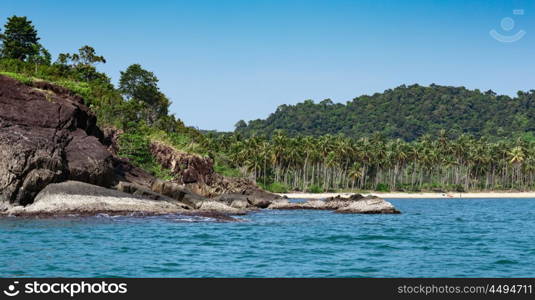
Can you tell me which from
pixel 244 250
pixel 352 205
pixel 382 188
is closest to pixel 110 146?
pixel 352 205

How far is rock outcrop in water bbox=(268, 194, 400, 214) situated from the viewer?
2494 inches

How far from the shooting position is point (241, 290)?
55.7ft

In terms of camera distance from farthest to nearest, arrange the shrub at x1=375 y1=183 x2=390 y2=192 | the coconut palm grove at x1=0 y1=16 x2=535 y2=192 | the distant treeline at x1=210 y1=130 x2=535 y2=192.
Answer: the shrub at x1=375 y1=183 x2=390 y2=192, the distant treeline at x1=210 y1=130 x2=535 y2=192, the coconut palm grove at x1=0 y1=16 x2=535 y2=192

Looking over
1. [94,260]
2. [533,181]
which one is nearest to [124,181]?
[94,260]

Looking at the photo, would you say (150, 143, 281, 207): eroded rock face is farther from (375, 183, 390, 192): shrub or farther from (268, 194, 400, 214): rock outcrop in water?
(375, 183, 390, 192): shrub

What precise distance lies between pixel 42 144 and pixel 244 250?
921 inches

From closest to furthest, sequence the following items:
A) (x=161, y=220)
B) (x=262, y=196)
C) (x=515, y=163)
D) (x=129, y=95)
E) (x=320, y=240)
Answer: (x=320, y=240) → (x=161, y=220) → (x=262, y=196) → (x=129, y=95) → (x=515, y=163)

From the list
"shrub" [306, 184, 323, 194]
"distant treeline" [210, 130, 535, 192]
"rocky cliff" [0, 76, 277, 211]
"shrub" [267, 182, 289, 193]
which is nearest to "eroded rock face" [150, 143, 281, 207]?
"rocky cliff" [0, 76, 277, 211]

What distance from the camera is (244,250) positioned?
28.8m

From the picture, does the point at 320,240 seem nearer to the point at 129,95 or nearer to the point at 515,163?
the point at 129,95

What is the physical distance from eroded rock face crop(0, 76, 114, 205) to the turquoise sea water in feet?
15.2

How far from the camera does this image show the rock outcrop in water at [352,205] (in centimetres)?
6334

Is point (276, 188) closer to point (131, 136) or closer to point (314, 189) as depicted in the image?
point (314, 189)

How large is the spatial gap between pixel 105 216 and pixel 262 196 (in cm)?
3247
